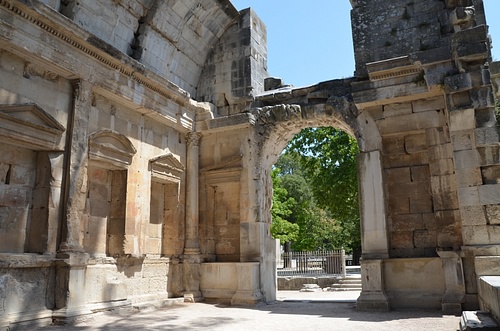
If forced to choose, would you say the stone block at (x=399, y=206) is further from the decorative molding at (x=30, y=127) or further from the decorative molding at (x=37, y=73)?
the decorative molding at (x=37, y=73)

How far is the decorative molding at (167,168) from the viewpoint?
9828mm

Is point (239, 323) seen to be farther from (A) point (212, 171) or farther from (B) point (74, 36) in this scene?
(B) point (74, 36)

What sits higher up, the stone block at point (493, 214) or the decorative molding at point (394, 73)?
the decorative molding at point (394, 73)

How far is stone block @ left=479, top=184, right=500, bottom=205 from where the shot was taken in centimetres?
726

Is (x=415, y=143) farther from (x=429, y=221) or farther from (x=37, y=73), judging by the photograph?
(x=37, y=73)

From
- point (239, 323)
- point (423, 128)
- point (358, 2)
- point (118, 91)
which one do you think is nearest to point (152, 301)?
point (239, 323)

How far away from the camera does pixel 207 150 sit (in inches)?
444

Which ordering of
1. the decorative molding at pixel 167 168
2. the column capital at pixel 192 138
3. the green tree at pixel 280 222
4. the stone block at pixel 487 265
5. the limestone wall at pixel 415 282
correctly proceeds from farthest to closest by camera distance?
the green tree at pixel 280 222
the column capital at pixel 192 138
the decorative molding at pixel 167 168
the limestone wall at pixel 415 282
the stone block at pixel 487 265

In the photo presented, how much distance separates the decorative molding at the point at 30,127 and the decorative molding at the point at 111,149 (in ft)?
2.57

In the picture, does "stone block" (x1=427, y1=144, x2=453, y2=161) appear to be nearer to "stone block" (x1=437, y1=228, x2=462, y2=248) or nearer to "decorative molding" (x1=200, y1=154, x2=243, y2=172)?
"stone block" (x1=437, y1=228, x2=462, y2=248)

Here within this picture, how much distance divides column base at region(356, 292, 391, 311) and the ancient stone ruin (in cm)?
3

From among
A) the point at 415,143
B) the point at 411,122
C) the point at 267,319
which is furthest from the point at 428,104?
the point at 267,319

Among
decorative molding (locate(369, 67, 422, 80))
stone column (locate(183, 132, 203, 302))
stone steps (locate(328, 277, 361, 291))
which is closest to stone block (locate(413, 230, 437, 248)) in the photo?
decorative molding (locate(369, 67, 422, 80))

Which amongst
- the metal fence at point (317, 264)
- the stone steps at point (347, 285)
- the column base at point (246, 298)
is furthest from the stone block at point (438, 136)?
the metal fence at point (317, 264)
